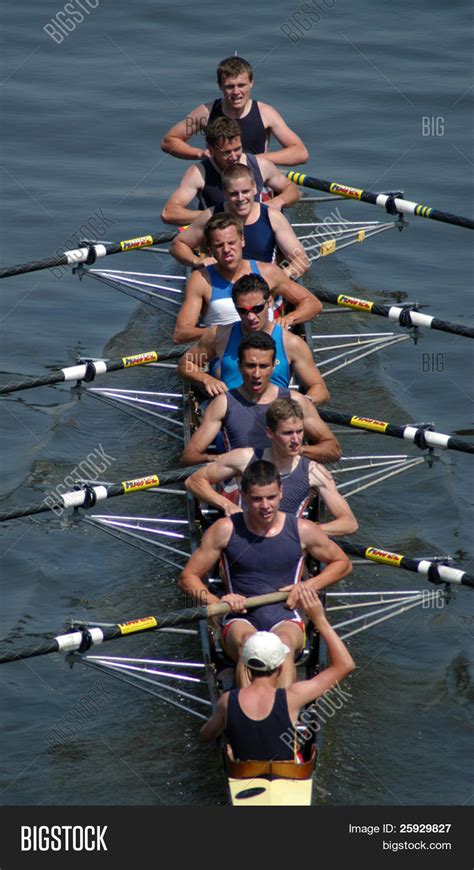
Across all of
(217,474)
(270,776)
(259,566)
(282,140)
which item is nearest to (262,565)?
(259,566)

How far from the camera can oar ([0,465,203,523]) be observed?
410 inches

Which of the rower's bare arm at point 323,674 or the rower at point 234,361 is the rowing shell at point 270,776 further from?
the rower at point 234,361

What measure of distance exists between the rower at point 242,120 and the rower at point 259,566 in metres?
5.03

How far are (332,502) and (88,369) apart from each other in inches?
131

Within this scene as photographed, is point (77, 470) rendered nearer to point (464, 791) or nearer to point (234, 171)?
point (234, 171)

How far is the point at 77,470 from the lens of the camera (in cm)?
1418

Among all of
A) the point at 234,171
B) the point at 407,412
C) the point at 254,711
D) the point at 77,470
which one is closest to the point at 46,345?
the point at 77,470

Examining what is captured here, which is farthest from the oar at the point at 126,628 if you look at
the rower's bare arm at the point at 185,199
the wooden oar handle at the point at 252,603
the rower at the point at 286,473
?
the rower's bare arm at the point at 185,199

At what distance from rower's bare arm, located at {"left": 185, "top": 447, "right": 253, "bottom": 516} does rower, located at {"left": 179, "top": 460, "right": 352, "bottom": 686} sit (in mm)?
539

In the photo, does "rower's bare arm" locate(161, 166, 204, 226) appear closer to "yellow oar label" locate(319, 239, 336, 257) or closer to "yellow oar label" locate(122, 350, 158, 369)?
"yellow oar label" locate(122, 350, 158, 369)

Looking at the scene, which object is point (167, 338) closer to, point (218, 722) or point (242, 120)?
point (242, 120)

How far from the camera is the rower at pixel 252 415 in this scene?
976cm

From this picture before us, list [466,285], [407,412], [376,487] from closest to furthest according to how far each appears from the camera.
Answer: [376,487] < [407,412] < [466,285]

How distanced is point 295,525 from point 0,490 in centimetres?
531
